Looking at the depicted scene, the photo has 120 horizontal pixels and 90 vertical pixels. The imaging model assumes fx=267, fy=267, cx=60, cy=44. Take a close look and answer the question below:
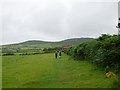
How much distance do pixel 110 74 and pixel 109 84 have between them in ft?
10.8

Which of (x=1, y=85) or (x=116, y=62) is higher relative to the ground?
(x=116, y=62)

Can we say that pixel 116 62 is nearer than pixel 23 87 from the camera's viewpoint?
No

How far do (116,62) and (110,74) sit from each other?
2.93 m

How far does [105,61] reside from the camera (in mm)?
24750

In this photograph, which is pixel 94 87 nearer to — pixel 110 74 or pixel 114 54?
pixel 110 74

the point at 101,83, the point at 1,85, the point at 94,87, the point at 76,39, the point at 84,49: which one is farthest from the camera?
the point at 76,39

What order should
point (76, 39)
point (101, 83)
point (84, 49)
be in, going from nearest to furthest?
point (101, 83), point (84, 49), point (76, 39)

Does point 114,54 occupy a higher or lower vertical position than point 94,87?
higher

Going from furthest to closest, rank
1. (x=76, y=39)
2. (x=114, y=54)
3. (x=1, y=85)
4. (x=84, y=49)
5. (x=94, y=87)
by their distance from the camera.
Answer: (x=76, y=39)
(x=84, y=49)
(x=114, y=54)
(x=1, y=85)
(x=94, y=87)

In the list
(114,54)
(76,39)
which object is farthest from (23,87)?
(76,39)

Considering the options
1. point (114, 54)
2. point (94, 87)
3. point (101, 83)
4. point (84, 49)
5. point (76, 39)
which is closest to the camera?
point (94, 87)

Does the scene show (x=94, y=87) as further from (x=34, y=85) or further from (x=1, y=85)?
(x=1, y=85)

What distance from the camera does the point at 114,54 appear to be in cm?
2261

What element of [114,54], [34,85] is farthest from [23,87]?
[114,54]
